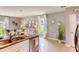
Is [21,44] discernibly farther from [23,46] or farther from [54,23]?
[54,23]

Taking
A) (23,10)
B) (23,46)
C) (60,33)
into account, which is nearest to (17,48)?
(23,46)

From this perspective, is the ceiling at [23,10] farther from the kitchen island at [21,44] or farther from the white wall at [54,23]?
the kitchen island at [21,44]

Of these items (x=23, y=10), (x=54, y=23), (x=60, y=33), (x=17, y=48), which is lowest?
(x=17, y=48)

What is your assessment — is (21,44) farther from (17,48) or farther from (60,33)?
(60,33)

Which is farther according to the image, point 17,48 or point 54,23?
point 54,23

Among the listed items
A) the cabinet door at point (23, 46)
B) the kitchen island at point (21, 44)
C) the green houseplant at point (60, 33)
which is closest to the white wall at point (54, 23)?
the green houseplant at point (60, 33)

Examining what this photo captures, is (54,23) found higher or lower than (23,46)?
higher

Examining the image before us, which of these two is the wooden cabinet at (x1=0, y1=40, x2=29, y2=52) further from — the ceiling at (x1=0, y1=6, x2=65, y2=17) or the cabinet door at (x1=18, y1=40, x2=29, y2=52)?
the ceiling at (x1=0, y1=6, x2=65, y2=17)

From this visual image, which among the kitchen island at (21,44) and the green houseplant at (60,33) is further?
the green houseplant at (60,33)

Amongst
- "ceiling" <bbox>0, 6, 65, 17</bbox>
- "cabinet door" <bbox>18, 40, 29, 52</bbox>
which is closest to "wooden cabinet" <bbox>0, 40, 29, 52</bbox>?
"cabinet door" <bbox>18, 40, 29, 52</bbox>

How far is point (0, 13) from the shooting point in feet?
3.57
